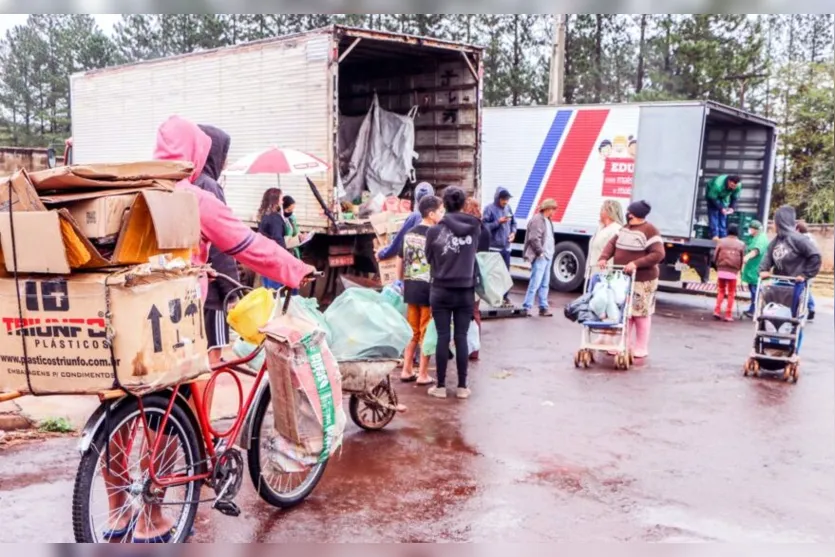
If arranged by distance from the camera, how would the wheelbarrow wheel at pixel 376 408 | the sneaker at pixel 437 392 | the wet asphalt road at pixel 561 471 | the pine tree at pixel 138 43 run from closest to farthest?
the wet asphalt road at pixel 561 471
the wheelbarrow wheel at pixel 376 408
the sneaker at pixel 437 392
the pine tree at pixel 138 43

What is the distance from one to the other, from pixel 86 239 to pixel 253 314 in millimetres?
1059

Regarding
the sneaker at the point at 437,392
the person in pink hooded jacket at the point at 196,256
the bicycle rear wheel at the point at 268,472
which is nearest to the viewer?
the person in pink hooded jacket at the point at 196,256

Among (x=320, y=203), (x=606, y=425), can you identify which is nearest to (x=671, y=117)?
(x=320, y=203)

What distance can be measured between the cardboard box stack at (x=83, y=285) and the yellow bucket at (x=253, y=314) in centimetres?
72

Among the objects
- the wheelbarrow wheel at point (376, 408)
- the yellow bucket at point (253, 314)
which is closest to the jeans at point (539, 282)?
the wheelbarrow wheel at point (376, 408)

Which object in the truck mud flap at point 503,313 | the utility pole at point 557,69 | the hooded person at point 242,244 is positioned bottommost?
the truck mud flap at point 503,313

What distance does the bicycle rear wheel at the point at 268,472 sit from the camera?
4129 mm

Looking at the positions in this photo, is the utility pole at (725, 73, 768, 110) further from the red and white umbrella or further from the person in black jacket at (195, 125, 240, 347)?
the person in black jacket at (195, 125, 240, 347)

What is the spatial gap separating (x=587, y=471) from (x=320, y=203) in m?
5.77

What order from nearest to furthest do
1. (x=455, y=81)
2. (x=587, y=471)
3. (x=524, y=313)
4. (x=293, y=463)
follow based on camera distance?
(x=293, y=463), (x=587, y=471), (x=524, y=313), (x=455, y=81)

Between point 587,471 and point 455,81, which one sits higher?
point 455,81

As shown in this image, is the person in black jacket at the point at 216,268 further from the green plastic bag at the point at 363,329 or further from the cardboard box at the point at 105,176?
the cardboard box at the point at 105,176

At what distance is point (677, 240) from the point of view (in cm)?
1237

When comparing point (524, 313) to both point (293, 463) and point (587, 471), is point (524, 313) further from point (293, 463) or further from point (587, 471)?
point (293, 463)
